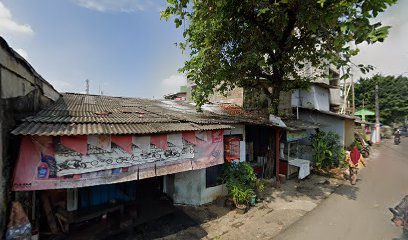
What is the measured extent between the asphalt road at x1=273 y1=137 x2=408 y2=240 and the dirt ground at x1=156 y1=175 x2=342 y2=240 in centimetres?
39

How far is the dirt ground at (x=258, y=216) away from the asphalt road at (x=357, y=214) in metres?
0.39

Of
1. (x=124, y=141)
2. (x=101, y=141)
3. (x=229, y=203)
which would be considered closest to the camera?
(x=101, y=141)

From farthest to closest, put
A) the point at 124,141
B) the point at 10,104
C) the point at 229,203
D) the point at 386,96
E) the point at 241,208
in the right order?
the point at 386,96 → the point at 229,203 → the point at 241,208 → the point at 124,141 → the point at 10,104

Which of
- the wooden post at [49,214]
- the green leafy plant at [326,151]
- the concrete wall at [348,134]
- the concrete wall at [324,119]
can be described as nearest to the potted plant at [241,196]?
the wooden post at [49,214]

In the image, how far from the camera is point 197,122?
781cm

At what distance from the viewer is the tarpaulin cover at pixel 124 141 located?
5469mm

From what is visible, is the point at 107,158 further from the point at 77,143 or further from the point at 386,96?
the point at 386,96

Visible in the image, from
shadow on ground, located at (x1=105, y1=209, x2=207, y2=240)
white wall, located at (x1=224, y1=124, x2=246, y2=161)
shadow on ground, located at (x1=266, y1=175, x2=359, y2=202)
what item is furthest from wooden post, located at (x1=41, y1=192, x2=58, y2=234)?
shadow on ground, located at (x1=266, y1=175, x2=359, y2=202)

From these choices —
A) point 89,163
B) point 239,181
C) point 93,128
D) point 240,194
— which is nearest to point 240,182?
point 239,181

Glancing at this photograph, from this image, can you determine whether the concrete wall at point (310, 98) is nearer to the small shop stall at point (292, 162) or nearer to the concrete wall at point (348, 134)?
the concrete wall at point (348, 134)

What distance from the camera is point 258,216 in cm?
793

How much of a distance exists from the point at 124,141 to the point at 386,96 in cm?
4421

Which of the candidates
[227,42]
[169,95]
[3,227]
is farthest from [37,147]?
[169,95]

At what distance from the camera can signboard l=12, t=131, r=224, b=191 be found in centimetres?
457
